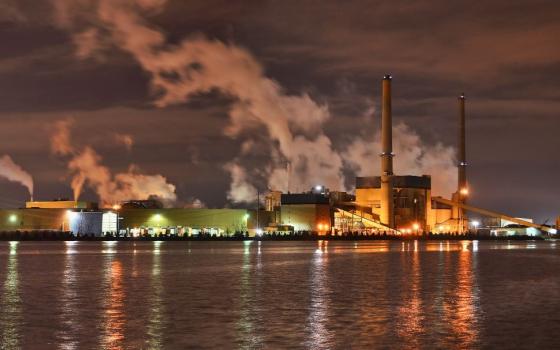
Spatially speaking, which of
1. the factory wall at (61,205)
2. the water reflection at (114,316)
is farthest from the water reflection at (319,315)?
the factory wall at (61,205)

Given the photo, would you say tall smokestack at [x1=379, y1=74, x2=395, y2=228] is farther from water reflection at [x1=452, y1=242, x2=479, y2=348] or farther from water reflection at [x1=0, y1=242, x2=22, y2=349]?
water reflection at [x1=0, y1=242, x2=22, y2=349]

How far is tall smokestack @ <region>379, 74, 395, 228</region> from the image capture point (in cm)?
17612

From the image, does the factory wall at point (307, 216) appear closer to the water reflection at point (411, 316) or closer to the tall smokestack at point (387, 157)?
the tall smokestack at point (387, 157)

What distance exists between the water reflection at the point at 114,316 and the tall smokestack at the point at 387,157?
136481mm

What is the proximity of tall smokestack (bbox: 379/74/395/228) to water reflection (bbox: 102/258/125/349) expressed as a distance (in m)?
136

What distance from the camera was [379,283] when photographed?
141ft

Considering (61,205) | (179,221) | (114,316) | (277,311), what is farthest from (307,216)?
(114,316)

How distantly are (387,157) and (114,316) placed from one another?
15674cm

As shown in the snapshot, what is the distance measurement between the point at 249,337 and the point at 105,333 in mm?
4070

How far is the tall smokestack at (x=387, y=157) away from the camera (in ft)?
578

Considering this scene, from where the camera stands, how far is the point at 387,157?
18138 centimetres

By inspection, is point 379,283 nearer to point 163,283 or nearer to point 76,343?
point 163,283

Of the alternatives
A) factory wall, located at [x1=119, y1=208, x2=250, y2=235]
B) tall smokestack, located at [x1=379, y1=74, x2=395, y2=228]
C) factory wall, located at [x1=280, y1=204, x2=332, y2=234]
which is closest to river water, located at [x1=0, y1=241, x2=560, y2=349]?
tall smokestack, located at [x1=379, y1=74, x2=395, y2=228]

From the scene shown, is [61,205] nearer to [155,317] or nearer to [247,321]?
[155,317]
